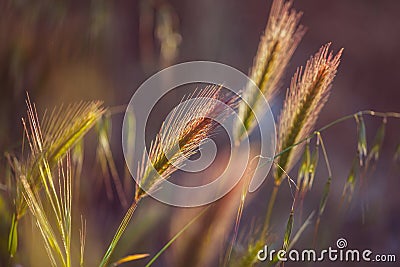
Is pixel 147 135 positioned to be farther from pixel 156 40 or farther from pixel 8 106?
pixel 8 106

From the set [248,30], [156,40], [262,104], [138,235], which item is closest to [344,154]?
[248,30]

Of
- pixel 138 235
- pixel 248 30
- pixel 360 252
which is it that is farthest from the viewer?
pixel 248 30

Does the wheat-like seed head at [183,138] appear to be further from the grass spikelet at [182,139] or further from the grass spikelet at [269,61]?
the grass spikelet at [269,61]

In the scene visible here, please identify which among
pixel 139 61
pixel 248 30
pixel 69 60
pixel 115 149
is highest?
pixel 248 30

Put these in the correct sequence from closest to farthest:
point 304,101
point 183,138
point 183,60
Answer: point 183,138 < point 304,101 < point 183,60

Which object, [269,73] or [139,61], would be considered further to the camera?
[139,61]

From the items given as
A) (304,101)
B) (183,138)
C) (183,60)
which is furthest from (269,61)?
(183,60)

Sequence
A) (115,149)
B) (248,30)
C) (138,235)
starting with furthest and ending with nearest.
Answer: (248,30) → (115,149) → (138,235)

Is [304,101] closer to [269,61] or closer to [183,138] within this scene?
[269,61]

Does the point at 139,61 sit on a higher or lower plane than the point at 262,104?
higher
